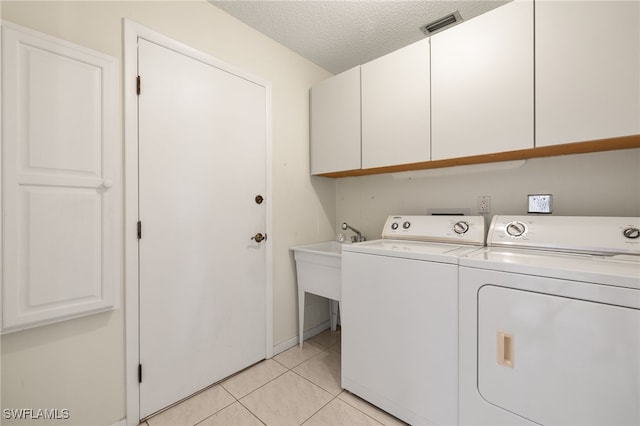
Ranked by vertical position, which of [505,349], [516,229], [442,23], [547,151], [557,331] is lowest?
[505,349]

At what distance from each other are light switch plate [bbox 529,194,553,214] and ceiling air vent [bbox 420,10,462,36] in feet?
4.01

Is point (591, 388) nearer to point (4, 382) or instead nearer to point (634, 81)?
point (634, 81)

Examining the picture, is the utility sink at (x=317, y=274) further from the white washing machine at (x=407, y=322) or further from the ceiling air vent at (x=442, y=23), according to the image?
the ceiling air vent at (x=442, y=23)

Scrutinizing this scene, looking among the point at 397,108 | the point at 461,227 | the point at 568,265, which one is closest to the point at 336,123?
the point at 397,108

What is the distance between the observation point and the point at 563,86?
3.99ft

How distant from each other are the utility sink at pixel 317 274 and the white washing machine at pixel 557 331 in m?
0.86

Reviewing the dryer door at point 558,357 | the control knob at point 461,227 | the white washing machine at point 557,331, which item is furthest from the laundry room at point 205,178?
the dryer door at point 558,357

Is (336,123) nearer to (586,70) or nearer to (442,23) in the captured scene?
(442,23)

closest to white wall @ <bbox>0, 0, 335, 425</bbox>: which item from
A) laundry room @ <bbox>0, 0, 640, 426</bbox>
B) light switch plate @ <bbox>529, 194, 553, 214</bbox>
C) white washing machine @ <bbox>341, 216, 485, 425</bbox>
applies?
laundry room @ <bbox>0, 0, 640, 426</bbox>

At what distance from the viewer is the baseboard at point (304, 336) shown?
6.84 feet

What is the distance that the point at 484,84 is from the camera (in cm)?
142

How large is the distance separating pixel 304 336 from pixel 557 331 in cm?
177

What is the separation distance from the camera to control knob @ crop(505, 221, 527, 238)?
1.44 m

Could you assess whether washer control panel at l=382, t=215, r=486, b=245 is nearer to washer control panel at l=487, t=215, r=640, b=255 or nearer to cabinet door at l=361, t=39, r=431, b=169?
washer control panel at l=487, t=215, r=640, b=255
